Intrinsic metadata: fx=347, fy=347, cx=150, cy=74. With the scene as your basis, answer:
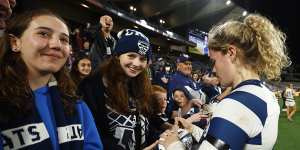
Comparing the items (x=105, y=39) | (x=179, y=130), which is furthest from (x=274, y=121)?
(x=105, y=39)

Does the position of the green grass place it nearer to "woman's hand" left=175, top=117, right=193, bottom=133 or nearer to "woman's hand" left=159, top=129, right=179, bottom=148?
"woman's hand" left=175, top=117, right=193, bottom=133

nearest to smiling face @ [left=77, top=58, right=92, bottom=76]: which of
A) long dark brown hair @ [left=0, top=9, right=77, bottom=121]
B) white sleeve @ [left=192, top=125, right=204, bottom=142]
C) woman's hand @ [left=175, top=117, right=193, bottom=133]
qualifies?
woman's hand @ [left=175, top=117, right=193, bottom=133]

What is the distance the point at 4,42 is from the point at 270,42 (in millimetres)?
1478

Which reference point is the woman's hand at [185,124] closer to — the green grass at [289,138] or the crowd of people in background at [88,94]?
the crowd of people in background at [88,94]

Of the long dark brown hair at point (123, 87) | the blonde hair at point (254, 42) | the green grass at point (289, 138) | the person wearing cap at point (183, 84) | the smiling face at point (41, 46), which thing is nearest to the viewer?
the smiling face at point (41, 46)

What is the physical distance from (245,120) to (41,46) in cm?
110

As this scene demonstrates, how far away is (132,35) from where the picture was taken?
9.96ft

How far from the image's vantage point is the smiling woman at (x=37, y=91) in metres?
1.66

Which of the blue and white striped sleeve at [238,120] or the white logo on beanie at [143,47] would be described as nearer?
the blue and white striped sleeve at [238,120]

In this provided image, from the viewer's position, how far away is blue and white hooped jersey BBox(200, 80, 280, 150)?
1.70m

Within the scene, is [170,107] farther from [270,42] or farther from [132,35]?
[270,42]

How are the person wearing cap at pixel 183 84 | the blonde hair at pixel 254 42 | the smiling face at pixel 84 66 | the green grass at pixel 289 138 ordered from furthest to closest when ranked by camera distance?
the green grass at pixel 289 138
the person wearing cap at pixel 183 84
the smiling face at pixel 84 66
the blonde hair at pixel 254 42

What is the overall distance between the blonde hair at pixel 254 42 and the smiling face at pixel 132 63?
3.19 ft

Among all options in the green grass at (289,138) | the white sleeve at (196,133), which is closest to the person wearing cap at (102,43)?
the white sleeve at (196,133)
